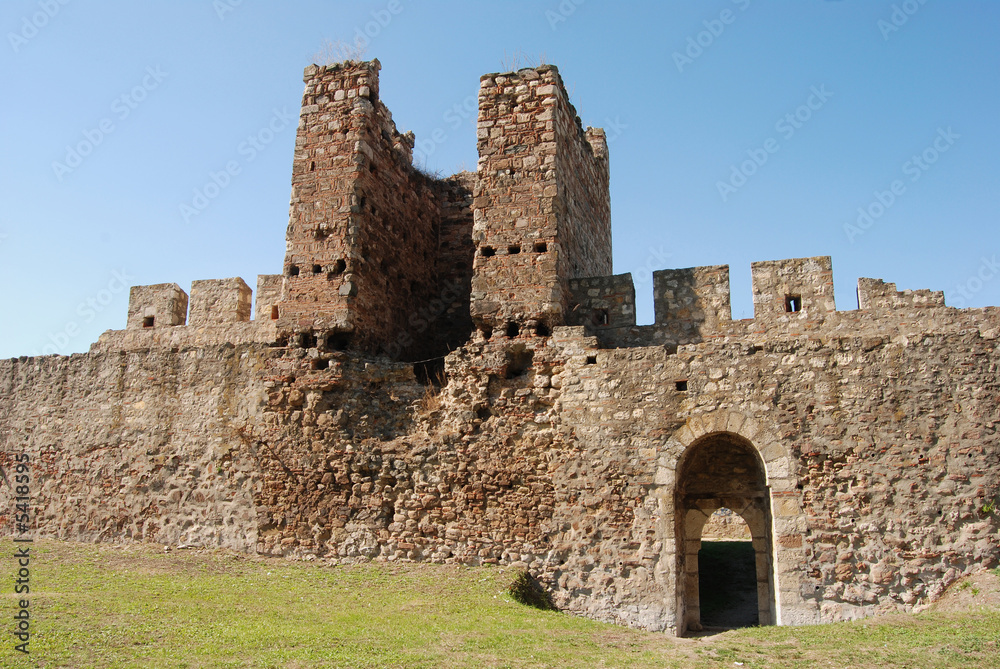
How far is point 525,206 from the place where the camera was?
11.5 m

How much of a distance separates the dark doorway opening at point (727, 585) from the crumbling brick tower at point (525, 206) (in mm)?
5356

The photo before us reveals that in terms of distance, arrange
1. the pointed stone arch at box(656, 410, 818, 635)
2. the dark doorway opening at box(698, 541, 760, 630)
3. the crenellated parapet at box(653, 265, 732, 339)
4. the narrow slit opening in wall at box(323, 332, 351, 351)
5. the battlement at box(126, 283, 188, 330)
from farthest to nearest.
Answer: the battlement at box(126, 283, 188, 330), the dark doorway opening at box(698, 541, 760, 630), the narrow slit opening in wall at box(323, 332, 351, 351), the crenellated parapet at box(653, 265, 732, 339), the pointed stone arch at box(656, 410, 818, 635)

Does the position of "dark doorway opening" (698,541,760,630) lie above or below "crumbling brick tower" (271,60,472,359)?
below

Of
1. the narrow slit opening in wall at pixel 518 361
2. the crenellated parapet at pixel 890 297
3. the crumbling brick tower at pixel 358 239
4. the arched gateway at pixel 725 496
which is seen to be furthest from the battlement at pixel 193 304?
the crenellated parapet at pixel 890 297

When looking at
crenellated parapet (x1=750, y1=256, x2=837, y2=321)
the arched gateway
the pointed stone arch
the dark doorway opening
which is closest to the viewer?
the pointed stone arch

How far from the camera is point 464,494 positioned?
1058 cm

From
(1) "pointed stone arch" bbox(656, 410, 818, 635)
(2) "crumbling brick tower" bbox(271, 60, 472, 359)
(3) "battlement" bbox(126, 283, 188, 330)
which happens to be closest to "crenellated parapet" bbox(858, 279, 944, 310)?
(1) "pointed stone arch" bbox(656, 410, 818, 635)

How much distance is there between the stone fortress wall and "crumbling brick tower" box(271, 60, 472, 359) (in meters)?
0.04

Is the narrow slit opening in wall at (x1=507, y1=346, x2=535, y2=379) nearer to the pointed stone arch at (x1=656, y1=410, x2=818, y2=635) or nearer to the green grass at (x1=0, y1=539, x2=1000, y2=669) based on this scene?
the pointed stone arch at (x1=656, y1=410, x2=818, y2=635)

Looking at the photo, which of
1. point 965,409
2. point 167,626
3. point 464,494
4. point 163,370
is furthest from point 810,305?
point 163,370

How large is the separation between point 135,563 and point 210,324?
188 inches

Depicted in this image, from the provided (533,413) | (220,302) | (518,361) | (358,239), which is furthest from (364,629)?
(220,302)

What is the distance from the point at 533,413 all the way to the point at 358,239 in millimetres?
A: 3568

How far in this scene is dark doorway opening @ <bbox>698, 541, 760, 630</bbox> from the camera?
13.1m
